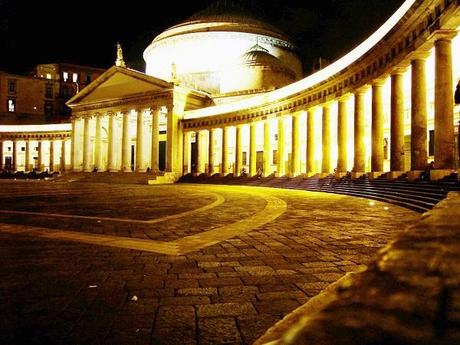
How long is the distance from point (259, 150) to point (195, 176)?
9341mm

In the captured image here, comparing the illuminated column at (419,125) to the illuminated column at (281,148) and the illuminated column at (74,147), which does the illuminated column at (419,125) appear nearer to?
the illuminated column at (281,148)

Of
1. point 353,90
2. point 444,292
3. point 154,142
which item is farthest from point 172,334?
point 154,142

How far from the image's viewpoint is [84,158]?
175 feet

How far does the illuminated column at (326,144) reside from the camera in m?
29.4

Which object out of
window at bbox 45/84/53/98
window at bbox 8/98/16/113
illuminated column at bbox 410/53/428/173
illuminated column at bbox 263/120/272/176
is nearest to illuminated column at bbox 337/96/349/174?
illuminated column at bbox 410/53/428/173

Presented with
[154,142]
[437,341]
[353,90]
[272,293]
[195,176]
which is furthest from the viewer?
[154,142]

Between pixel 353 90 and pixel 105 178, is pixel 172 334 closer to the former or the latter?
pixel 353 90

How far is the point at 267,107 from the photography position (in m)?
38.2

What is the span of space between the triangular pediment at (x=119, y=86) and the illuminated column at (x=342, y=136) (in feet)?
74.6

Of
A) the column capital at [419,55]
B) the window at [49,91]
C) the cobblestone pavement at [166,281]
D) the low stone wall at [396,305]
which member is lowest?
the cobblestone pavement at [166,281]

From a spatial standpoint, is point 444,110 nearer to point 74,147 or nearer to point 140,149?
point 140,149

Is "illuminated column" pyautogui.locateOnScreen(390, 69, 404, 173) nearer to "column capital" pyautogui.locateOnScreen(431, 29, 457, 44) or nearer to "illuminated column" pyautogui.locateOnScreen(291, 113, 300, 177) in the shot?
"column capital" pyautogui.locateOnScreen(431, 29, 457, 44)

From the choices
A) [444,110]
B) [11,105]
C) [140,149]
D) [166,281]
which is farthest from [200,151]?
[11,105]

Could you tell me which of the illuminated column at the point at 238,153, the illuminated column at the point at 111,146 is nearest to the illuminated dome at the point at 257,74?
the illuminated column at the point at 238,153
